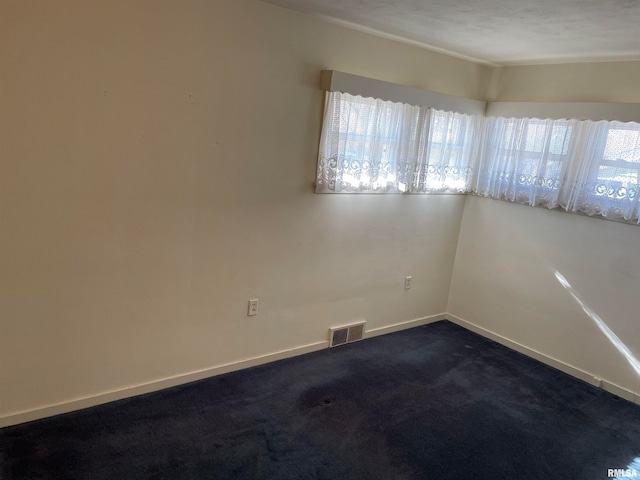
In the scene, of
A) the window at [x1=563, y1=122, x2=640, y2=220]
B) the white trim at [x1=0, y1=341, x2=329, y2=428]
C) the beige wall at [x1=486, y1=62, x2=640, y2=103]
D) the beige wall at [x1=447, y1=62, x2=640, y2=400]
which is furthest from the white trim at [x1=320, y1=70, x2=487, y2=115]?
the white trim at [x1=0, y1=341, x2=329, y2=428]

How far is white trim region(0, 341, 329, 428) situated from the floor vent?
0.23ft

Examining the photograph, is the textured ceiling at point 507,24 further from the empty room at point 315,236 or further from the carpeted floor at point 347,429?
the carpeted floor at point 347,429

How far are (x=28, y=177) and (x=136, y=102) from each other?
0.60 m

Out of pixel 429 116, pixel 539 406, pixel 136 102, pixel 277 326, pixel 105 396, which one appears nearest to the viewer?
pixel 136 102

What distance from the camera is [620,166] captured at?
300 cm

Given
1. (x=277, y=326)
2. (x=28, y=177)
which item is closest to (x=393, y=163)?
(x=277, y=326)

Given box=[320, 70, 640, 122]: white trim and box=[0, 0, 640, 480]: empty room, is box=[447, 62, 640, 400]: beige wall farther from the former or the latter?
box=[320, 70, 640, 122]: white trim

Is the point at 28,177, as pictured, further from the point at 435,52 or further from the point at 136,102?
the point at 435,52

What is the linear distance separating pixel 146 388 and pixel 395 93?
2428 millimetres

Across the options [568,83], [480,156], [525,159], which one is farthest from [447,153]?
[568,83]

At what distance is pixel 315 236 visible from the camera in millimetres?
3135

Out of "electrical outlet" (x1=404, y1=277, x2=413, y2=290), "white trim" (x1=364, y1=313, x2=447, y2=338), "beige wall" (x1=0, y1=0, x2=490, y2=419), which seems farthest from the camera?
"electrical outlet" (x1=404, y1=277, x2=413, y2=290)

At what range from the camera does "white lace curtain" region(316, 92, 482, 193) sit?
116 inches

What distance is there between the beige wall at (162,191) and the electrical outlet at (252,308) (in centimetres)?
4
